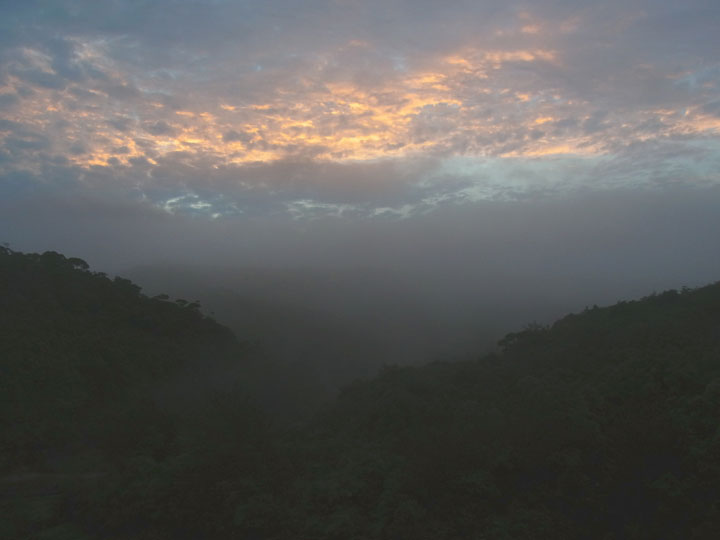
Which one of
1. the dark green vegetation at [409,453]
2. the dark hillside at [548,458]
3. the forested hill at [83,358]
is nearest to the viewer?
the dark hillside at [548,458]

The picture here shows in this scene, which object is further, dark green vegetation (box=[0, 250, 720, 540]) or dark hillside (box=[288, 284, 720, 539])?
dark green vegetation (box=[0, 250, 720, 540])

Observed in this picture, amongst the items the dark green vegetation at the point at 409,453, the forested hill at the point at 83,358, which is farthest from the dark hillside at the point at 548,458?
the forested hill at the point at 83,358

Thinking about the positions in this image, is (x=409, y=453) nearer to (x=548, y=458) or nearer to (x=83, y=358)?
(x=548, y=458)

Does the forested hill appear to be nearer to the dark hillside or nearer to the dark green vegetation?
the dark green vegetation

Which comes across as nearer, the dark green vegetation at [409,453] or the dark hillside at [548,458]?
the dark hillside at [548,458]

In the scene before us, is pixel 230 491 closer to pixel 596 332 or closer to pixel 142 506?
pixel 142 506

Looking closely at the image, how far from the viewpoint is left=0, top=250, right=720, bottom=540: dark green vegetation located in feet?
27.3

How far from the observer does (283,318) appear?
44344 millimetres

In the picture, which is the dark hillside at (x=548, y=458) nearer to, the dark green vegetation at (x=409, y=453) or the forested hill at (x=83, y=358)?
Result: the dark green vegetation at (x=409, y=453)

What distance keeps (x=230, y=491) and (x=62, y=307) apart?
831 inches

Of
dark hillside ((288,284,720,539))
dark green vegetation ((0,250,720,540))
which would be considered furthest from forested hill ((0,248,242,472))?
dark hillside ((288,284,720,539))

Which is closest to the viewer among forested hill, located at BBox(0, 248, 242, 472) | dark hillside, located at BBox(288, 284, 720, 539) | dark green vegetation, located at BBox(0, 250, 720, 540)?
dark hillside, located at BBox(288, 284, 720, 539)

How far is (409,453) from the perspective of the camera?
10.6m

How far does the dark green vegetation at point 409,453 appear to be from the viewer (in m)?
8.34
